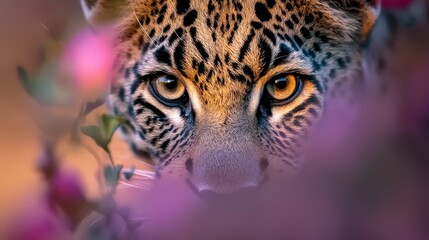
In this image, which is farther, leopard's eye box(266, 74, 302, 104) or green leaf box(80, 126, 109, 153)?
leopard's eye box(266, 74, 302, 104)

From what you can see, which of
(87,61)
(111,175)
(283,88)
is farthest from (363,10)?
(111,175)

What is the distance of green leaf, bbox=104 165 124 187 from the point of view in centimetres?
91

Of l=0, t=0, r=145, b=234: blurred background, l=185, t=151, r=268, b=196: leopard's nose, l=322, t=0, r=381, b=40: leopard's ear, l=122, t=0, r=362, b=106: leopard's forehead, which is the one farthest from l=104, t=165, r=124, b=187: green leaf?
l=0, t=0, r=145, b=234: blurred background

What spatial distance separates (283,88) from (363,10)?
0.25 m

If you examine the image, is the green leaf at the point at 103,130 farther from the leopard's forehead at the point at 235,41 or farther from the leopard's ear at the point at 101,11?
the leopard's forehead at the point at 235,41

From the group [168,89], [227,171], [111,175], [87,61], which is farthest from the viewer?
[168,89]

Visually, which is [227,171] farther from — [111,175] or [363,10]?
[111,175]

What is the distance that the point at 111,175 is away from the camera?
0.92 m

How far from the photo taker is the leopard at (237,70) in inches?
70.3

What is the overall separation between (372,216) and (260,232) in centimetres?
10

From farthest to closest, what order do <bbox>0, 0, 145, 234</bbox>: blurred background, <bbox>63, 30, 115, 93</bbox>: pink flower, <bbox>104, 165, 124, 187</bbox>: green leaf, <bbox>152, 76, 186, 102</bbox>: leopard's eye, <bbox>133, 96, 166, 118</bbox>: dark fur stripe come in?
<bbox>0, 0, 145, 234</bbox>: blurred background → <bbox>133, 96, 166, 118</bbox>: dark fur stripe → <bbox>152, 76, 186, 102</bbox>: leopard's eye → <bbox>63, 30, 115, 93</bbox>: pink flower → <bbox>104, 165, 124, 187</bbox>: green leaf

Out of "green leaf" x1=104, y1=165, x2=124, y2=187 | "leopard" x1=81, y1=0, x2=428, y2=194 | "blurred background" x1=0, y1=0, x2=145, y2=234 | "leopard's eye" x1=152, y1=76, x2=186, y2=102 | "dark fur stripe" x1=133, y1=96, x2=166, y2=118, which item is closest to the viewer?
"green leaf" x1=104, y1=165, x2=124, y2=187

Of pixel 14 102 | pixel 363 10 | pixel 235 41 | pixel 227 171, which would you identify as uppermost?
pixel 363 10

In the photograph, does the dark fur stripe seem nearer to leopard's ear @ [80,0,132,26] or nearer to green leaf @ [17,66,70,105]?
leopard's ear @ [80,0,132,26]
